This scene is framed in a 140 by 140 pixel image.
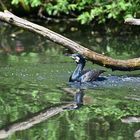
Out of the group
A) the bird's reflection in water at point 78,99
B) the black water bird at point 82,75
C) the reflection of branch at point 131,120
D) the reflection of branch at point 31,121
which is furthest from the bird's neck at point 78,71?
the reflection of branch at point 131,120

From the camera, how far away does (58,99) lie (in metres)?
6.46

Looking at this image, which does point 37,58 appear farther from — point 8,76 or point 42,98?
point 42,98

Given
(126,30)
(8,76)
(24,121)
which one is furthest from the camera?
(126,30)

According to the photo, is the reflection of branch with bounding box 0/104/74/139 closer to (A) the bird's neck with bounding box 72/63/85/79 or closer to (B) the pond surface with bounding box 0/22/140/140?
(B) the pond surface with bounding box 0/22/140/140

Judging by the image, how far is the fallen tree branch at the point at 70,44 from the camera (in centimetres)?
695

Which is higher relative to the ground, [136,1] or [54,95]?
[136,1]

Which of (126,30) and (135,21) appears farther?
(126,30)

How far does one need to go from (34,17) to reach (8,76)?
25.4ft

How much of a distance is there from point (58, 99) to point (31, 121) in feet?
3.39

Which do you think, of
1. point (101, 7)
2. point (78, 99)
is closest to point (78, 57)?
point (78, 99)

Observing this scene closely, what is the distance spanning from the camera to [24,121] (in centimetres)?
545

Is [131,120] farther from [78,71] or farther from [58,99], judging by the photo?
[78,71]

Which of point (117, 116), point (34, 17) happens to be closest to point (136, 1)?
point (34, 17)

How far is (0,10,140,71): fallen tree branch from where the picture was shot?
6949 millimetres
